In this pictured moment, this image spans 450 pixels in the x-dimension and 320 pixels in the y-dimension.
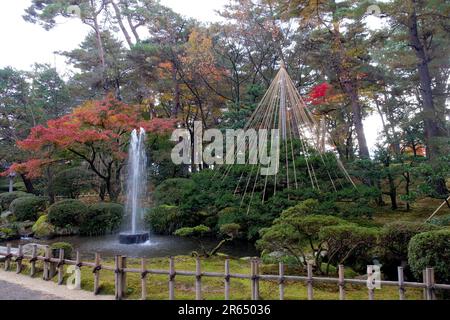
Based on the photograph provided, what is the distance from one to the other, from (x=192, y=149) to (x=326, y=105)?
6383mm

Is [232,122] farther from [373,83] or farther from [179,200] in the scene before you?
[373,83]

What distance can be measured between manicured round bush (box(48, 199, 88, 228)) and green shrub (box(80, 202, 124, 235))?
0.20 m

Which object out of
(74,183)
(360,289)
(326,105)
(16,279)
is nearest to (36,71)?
(74,183)

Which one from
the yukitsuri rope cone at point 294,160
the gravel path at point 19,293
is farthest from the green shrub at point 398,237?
the gravel path at point 19,293

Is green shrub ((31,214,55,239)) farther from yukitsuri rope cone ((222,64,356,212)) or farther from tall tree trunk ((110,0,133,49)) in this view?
tall tree trunk ((110,0,133,49))

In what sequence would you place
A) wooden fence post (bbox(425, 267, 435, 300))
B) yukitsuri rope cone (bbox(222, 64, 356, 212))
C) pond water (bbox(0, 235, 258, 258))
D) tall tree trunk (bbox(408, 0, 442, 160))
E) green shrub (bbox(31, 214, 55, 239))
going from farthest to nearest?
green shrub (bbox(31, 214, 55, 239))
tall tree trunk (bbox(408, 0, 442, 160))
yukitsuri rope cone (bbox(222, 64, 356, 212))
pond water (bbox(0, 235, 258, 258))
wooden fence post (bbox(425, 267, 435, 300))

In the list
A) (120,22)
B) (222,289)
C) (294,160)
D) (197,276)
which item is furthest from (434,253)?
(120,22)

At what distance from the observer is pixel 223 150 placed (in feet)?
40.3

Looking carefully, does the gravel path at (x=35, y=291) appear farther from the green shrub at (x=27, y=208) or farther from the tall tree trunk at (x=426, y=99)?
the tall tree trunk at (x=426, y=99)

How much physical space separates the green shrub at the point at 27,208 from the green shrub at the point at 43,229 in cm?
156

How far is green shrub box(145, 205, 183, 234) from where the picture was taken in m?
11.5

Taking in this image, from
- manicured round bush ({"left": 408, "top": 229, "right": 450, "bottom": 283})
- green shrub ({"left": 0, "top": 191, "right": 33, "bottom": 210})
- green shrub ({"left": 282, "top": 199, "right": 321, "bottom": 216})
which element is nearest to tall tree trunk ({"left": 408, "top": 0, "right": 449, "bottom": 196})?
green shrub ({"left": 282, "top": 199, "right": 321, "bottom": 216})

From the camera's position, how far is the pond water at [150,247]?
8.58 metres

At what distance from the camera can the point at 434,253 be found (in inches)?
173
